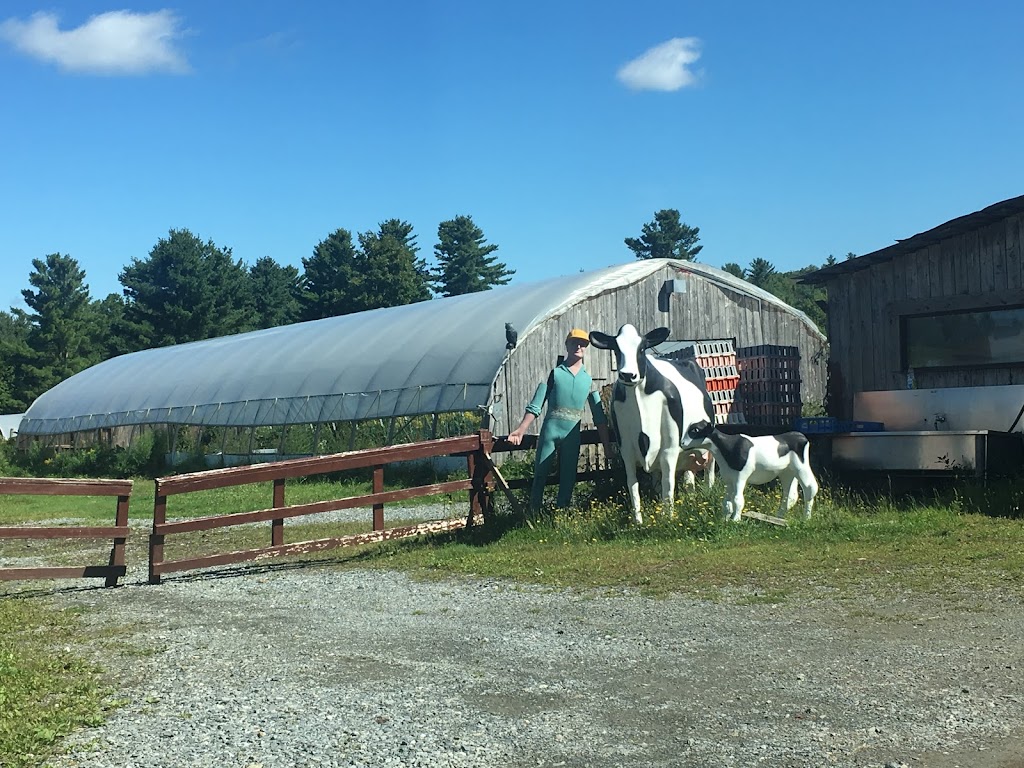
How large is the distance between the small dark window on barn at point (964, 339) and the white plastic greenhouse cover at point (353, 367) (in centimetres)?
977

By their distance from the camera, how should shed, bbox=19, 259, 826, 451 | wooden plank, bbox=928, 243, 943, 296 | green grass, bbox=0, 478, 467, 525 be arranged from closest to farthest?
1. wooden plank, bbox=928, 243, 943, 296
2. green grass, bbox=0, 478, 467, 525
3. shed, bbox=19, 259, 826, 451

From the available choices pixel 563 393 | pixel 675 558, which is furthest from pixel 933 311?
pixel 675 558

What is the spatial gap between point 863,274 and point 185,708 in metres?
13.6

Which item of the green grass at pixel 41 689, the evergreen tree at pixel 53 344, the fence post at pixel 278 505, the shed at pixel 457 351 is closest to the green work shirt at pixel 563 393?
the fence post at pixel 278 505

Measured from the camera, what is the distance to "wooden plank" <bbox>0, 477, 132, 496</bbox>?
11.3 meters

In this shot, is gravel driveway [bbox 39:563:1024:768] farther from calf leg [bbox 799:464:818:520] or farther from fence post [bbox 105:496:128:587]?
calf leg [bbox 799:464:818:520]

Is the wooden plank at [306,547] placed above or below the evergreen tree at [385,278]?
below

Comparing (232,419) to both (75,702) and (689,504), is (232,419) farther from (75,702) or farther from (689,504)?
(75,702)

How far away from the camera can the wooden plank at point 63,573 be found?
11055mm

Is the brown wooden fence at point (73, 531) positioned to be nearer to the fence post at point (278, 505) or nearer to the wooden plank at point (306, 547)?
the wooden plank at point (306, 547)

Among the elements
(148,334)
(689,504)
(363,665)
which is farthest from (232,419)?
(148,334)

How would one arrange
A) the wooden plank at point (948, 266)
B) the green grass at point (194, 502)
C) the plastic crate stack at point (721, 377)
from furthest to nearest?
the green grass at point (194, 502) → the plastic crate stack at point (721, 377) → the wooden plank at point (948, 266)

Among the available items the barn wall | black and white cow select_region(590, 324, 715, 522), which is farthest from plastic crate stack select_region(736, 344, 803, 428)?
black and white cow select_region(590, 324, 715, 522)

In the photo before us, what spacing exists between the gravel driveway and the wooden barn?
7.12 m
